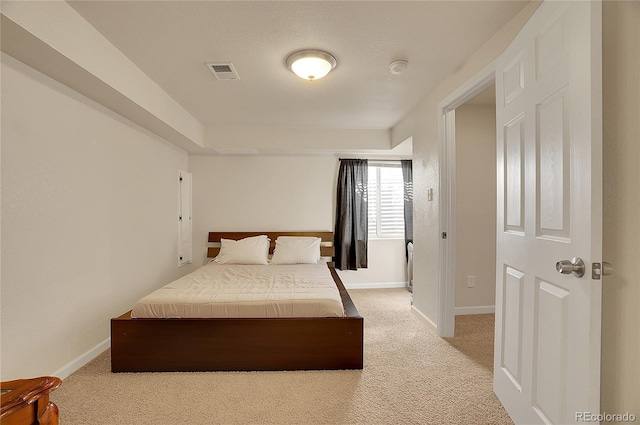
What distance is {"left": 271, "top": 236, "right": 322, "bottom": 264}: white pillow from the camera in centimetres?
404

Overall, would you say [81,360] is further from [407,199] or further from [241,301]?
[407,199]

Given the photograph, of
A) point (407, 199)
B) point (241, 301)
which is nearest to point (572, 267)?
point (241, 301)

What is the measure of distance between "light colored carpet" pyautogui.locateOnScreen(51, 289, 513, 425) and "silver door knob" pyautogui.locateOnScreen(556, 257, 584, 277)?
1061 millimetres

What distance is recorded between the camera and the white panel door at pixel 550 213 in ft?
3.57

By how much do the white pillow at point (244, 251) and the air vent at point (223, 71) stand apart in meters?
2.17

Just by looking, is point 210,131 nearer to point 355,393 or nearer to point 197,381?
point 197,381

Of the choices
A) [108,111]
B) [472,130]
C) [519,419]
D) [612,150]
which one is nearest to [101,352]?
[108,111]

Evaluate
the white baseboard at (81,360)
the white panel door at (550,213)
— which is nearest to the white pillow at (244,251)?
the white baseboard at (81,360)

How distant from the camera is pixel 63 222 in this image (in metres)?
2.17

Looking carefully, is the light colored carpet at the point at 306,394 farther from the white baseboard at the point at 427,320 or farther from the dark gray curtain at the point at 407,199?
the dark gray curtain at the point at 407,199

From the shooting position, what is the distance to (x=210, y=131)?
4.19 metres

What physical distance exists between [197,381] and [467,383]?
184cm

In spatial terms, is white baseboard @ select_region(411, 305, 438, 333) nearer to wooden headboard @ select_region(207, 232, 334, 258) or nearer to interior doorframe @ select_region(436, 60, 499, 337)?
interior doorframe @ select_region(436, 60, 499, 337)

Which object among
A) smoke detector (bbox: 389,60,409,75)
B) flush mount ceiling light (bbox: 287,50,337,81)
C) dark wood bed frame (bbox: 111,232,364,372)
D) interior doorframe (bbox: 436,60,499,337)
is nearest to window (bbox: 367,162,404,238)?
interior doorframe (bbox: 436,60,499,337)
